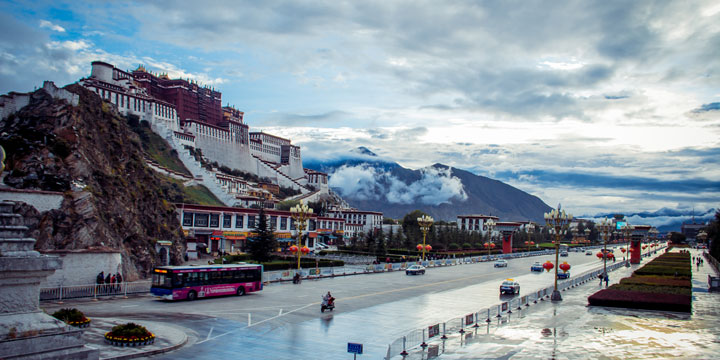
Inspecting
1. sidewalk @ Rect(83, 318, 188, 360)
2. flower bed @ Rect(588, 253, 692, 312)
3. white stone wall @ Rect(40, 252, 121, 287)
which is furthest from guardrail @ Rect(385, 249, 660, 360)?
white stone wall @ Rect(40, 252, 121, 287)

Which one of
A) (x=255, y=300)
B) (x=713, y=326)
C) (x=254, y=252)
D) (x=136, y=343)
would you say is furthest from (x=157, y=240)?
(x=713, y=326)

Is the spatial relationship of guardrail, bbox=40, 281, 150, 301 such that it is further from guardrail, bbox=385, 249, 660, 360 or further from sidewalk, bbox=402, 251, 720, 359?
sidewalk, bbox=402, 251, 720, 359

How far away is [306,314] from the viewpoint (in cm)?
2578

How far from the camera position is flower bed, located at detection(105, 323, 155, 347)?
1727 centimetres

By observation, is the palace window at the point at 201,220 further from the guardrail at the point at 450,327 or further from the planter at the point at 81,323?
the planter at the point at 81,323

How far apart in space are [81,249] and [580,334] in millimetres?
27610

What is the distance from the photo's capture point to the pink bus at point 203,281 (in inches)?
1107

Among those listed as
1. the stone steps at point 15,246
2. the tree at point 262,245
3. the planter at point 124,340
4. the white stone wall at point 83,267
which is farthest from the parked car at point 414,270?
the stone steps at point 15,246

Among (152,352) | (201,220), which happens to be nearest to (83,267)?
(152,352)

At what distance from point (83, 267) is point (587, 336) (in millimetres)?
27335

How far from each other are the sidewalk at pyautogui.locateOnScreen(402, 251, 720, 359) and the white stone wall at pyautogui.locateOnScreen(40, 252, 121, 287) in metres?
21.9

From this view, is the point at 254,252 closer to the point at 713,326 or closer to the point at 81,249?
the point at 81,249

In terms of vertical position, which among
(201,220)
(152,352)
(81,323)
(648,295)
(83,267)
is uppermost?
(201,220)

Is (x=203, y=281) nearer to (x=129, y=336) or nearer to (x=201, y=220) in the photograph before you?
(x=129, y=336)
